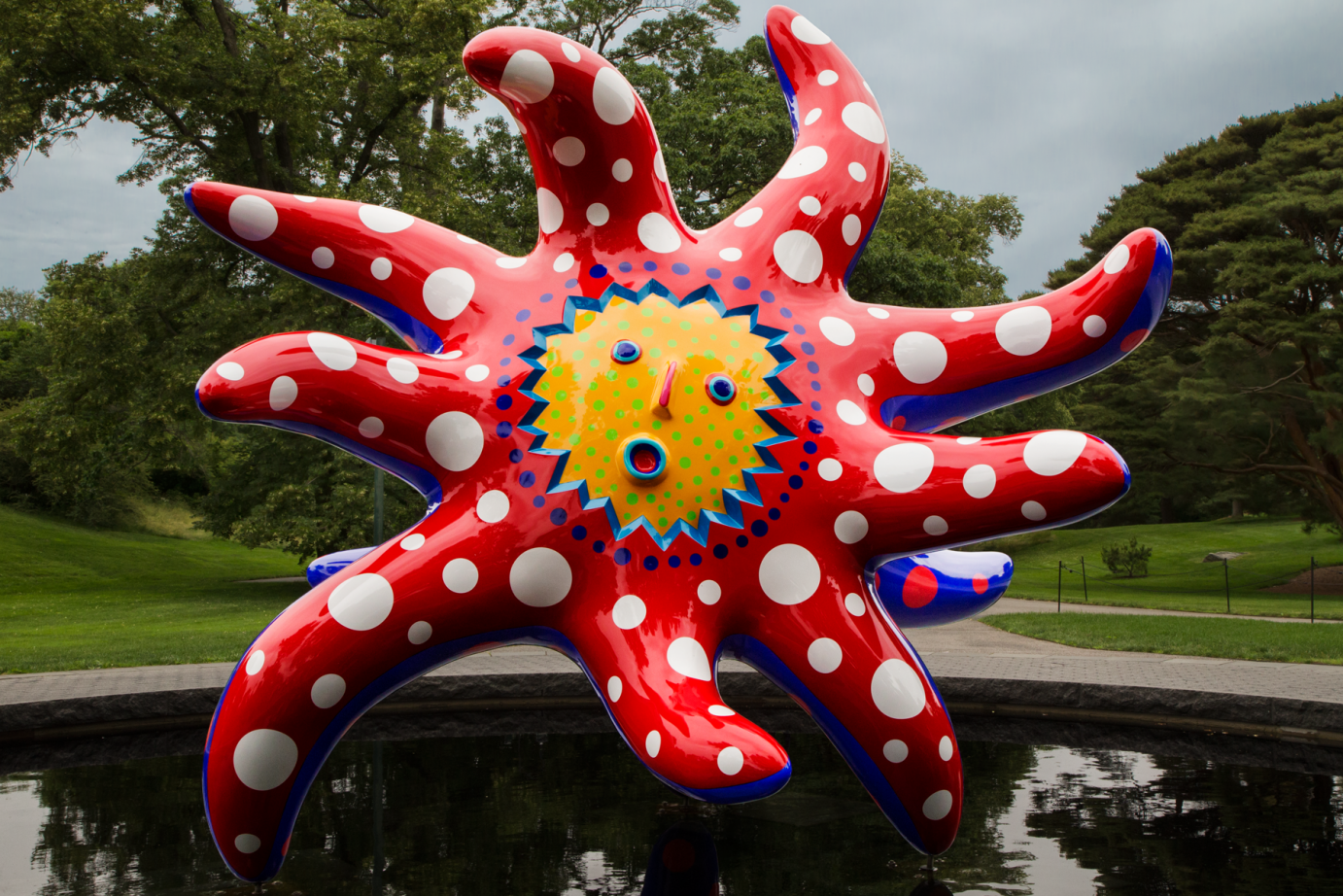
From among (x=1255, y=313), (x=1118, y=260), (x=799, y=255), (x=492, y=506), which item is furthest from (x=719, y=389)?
(x=1255, y=313)

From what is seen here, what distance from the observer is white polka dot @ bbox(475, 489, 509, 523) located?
12.2 feet

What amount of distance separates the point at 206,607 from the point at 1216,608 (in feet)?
66.4

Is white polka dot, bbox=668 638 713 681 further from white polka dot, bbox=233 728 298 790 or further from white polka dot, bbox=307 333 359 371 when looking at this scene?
white polka dot, bbox=307 333 359 371

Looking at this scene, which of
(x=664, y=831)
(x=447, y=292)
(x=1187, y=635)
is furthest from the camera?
(x=1187, y=635)

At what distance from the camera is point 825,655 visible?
3.60 meters

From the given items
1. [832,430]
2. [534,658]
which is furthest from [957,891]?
[534,658]

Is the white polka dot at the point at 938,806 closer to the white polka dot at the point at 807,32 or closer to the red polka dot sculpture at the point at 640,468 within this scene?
the red polka dot sculpture at the point at 640,468

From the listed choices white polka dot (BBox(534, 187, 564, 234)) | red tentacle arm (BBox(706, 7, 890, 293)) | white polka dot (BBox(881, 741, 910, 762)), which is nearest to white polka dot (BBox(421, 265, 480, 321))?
white polka dot (BBox(534, 187, 564, 234))

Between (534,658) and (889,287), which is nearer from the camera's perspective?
(534,658)

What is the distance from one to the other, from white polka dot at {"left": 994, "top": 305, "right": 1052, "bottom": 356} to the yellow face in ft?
2.98

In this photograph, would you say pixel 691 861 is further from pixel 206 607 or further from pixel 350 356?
pixel 206 607

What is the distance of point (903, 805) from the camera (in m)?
3.73

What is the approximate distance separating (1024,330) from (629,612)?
1.83 m

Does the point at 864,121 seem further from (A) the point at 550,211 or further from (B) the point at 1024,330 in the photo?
(A) the point at 550,211
